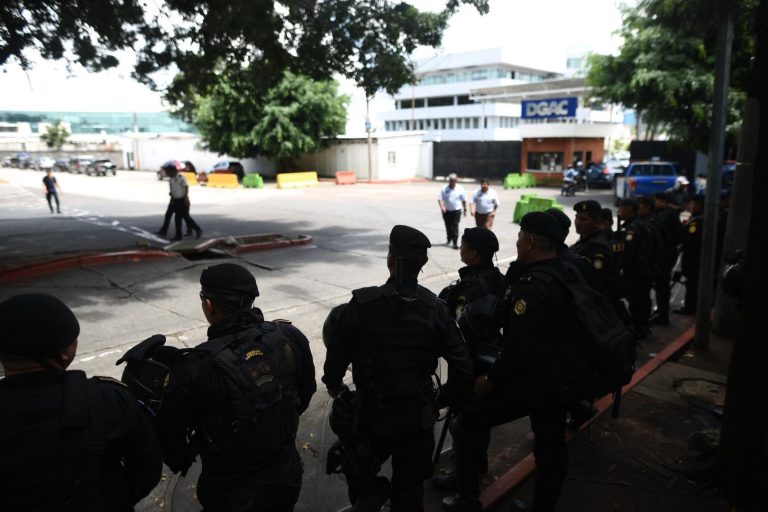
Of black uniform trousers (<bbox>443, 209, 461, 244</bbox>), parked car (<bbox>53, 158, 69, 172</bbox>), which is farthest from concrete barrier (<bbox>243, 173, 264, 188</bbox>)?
parked car (<bbox>53, 158, 69, 172</bbox>)

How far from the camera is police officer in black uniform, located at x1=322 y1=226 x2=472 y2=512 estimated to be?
2.61 metres

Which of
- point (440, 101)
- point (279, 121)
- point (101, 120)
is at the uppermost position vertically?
point (101, 120)

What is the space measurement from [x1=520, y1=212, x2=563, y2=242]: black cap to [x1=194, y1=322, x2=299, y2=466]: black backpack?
1.55 m

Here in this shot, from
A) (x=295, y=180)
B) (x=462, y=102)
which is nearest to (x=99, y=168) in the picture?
(x=295, y=180)

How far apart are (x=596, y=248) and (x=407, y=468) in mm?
2882

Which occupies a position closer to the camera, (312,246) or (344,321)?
(344,321)

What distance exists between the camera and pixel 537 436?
309cm

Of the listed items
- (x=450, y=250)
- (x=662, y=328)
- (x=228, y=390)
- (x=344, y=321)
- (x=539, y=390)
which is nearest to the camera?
(x=228, y=390)

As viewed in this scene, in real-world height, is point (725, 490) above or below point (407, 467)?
below

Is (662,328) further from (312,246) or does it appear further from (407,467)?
(312,246)

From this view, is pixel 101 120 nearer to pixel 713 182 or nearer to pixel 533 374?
pixel 713 182

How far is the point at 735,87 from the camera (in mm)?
16766

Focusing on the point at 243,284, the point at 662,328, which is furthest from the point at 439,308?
the point at 662,328

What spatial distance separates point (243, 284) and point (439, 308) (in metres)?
0.99
